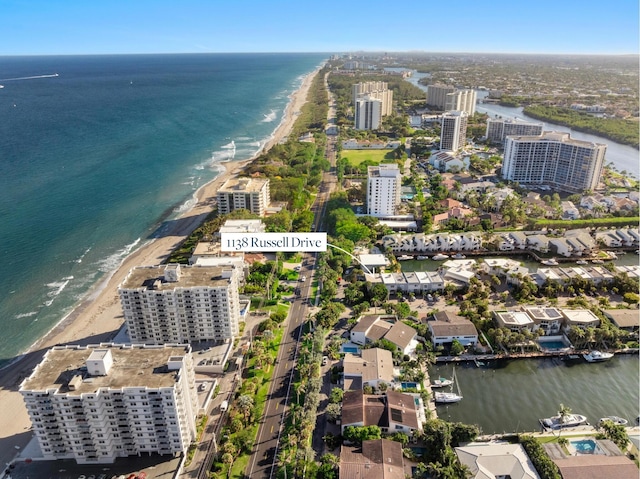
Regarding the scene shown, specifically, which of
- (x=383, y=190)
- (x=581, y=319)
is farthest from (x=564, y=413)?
(x=383, y=190)

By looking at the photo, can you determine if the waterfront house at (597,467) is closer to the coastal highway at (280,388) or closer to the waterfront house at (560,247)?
the coastal highway at (280,388)

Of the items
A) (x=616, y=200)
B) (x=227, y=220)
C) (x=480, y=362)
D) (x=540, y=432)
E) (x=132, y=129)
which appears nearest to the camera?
(x=540, y=432)

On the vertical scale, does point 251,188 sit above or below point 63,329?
above

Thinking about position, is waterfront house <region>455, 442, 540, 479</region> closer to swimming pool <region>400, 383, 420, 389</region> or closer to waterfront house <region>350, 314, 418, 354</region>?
swimming pool <region>400, 383, 420, 389</region>

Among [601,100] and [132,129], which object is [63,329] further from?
[601,100]

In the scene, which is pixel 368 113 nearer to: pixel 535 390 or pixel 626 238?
pixel 626 238

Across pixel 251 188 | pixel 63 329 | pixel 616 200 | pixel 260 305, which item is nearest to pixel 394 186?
pixel 251 188
